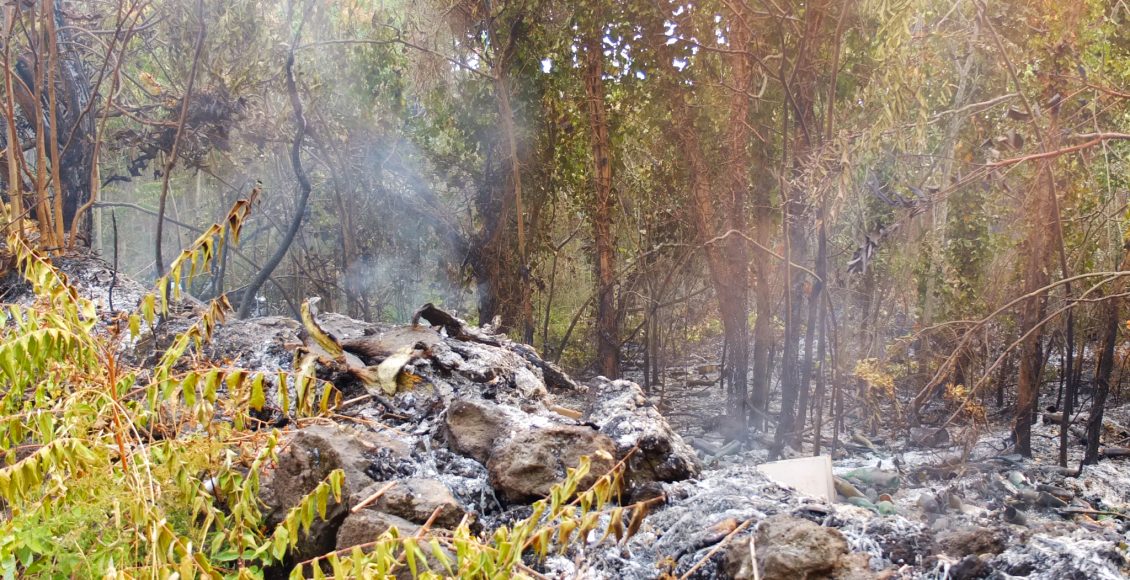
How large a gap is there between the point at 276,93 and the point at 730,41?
5294 mm

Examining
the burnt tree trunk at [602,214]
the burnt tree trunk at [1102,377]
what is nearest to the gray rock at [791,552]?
the burnt tree trunk at [1102,377]

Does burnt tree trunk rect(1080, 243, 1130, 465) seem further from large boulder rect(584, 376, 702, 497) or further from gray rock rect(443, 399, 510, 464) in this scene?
gray rock rect(443, 399, 510, 464)

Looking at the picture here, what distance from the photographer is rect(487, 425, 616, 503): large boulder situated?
308 cm

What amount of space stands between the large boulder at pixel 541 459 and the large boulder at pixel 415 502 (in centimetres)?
34

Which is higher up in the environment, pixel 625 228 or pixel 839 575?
pixel 625 228

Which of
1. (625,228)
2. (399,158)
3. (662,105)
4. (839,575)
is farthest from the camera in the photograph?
(399,158)

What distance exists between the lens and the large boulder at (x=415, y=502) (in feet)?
8.87

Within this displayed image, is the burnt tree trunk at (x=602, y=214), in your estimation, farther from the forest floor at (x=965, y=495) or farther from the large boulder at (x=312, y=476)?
the large boulder at (x=312, y=476)

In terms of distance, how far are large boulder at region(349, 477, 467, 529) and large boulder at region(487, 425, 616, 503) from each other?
0.34 m

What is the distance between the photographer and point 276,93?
9625mm

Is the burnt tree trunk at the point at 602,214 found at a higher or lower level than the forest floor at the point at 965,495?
higher

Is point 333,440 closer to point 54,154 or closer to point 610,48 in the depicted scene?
point 54,154

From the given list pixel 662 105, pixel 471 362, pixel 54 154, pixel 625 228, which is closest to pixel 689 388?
pixel 625 228

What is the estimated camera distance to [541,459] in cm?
310
